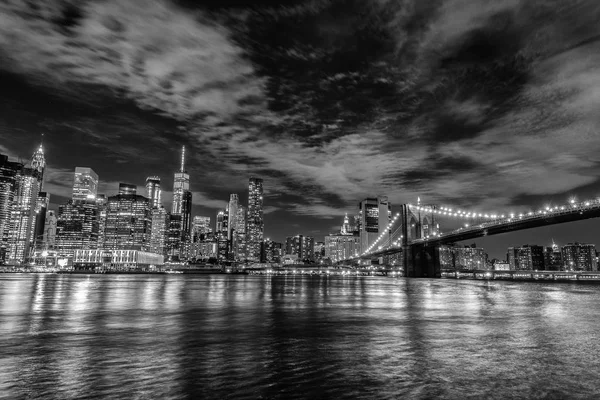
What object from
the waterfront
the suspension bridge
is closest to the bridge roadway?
the suspension bridge

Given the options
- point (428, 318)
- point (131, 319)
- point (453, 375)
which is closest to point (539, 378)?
point (453, 375)

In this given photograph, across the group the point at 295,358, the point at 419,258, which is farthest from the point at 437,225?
the point at 295,358

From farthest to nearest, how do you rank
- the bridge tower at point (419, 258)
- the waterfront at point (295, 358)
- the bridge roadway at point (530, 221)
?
1. the bridge tower at point (419, 258)
2. the bridge roadway at point (530, 221)
3. the waterfront at point (295, 358)

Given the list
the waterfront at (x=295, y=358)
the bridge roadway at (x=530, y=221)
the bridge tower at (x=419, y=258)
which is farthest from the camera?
the bridge tower at (x=419, y=258)

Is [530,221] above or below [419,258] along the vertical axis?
above

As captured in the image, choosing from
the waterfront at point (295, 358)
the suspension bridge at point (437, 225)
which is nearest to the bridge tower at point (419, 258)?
the suspension bridge at point (437, 225)

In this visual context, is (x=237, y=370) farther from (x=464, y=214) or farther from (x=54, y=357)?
(x=464, y=214)

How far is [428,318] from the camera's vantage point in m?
23.9

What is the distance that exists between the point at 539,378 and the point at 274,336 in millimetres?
9799

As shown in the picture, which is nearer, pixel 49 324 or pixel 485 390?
pixel 485 390

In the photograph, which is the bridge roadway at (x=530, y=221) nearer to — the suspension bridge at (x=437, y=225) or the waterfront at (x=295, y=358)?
the suspension bridge at (x=437, y=225)

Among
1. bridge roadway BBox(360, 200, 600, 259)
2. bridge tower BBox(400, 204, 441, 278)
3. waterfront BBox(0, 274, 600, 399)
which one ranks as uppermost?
bridge roadway BBox(360, 200, 600, 259)

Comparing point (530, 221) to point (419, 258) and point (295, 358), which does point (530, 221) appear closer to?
point (419, 258)

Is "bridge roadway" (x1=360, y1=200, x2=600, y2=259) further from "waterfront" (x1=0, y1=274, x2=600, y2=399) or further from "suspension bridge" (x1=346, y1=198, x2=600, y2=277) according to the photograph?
"waterfront" (x1=0, y1=274, x2=600, y2=399)
